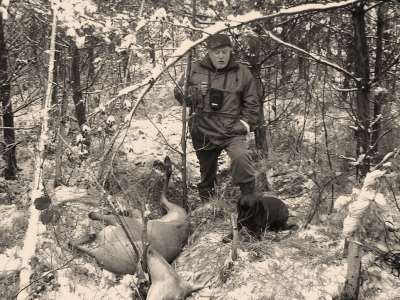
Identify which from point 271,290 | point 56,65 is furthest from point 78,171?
point 271,290

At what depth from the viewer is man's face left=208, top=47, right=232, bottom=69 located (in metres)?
4.99

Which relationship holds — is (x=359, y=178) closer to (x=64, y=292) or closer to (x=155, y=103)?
(x=64, y=292)

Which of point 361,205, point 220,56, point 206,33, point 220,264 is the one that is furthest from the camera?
point 220,56

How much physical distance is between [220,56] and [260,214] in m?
1.74

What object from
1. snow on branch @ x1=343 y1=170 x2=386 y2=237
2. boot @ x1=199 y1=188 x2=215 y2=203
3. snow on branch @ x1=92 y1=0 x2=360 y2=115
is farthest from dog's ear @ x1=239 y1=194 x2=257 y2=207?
snow on branch @ x1=92 y1=0 x2=360 y2=115

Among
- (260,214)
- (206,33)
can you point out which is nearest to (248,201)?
(260,214)

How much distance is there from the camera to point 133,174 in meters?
6.22

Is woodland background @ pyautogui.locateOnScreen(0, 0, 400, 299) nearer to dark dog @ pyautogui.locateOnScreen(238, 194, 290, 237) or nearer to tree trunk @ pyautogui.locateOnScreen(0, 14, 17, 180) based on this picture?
tree trunk @ pyautogui.locateOnScreen(0, 14, 17, 180)

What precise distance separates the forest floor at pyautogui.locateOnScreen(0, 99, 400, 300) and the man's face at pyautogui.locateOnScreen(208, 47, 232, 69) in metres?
1.43

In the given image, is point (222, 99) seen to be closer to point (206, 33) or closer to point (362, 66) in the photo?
point (362, 66)

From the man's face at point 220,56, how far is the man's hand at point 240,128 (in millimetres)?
635

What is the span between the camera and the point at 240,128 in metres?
5.04

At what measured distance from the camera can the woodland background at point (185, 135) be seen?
3385mm

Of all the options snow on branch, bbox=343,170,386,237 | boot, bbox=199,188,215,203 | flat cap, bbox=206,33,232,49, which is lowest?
boot, bbox=199,188,215,203
